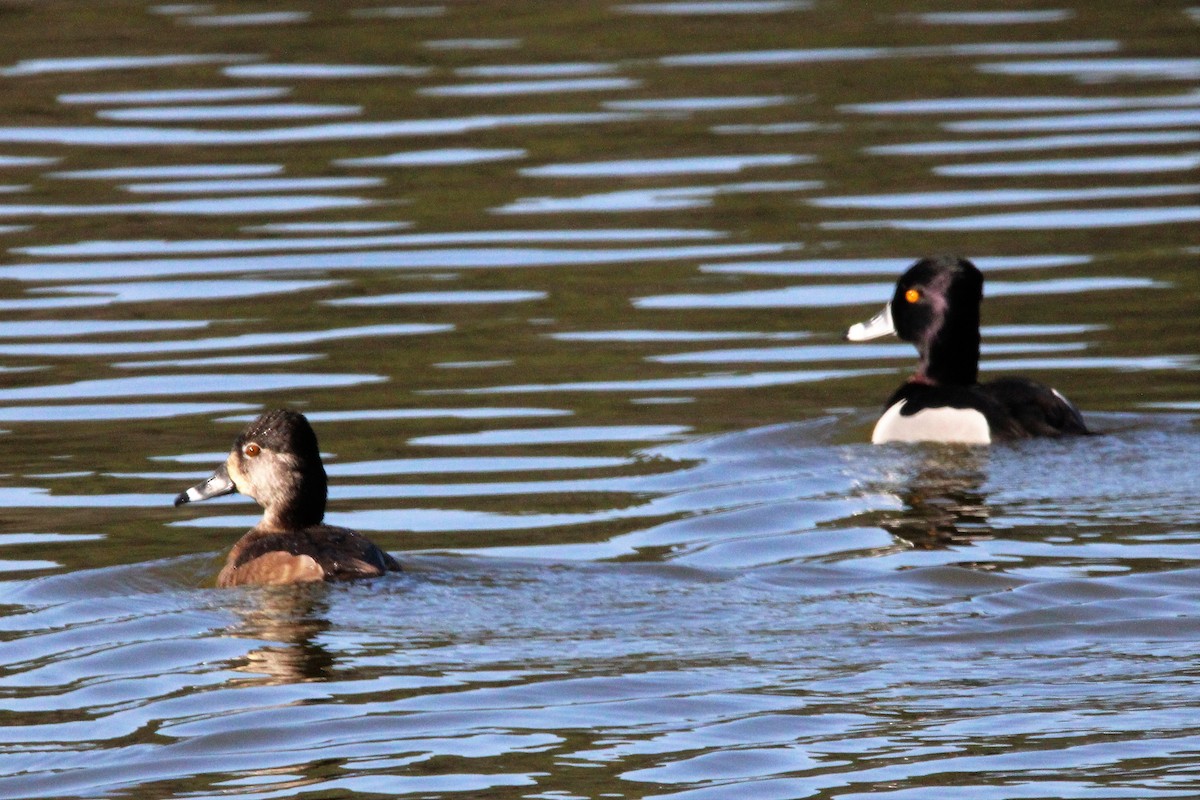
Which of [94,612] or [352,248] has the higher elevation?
[352,248]

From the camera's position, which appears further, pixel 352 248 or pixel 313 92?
pixel 313 92

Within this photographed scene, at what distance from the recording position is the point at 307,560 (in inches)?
355

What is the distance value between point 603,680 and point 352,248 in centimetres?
866

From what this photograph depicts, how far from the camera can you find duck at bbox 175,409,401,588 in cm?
897

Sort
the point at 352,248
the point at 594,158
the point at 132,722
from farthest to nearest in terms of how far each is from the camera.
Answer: the point at 594,158 < the point at 352,248 < the point at 132,722

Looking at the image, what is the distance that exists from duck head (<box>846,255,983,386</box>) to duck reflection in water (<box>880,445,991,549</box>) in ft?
3.30

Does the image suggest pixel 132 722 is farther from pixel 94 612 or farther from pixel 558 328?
pixel 558 328

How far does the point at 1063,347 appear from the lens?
44.3 feet

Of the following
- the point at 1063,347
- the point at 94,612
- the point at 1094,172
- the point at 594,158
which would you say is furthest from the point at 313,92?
the point at 94,612

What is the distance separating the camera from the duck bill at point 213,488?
32.2ft

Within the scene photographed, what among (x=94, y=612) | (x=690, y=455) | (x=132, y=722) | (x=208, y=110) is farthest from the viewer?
(x=208, y=110)

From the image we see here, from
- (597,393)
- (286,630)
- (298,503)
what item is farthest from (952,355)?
(286,630)

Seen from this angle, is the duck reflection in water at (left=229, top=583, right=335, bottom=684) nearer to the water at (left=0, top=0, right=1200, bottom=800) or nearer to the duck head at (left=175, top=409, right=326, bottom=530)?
the water at (left=0, top=0, right=1200, bottom=800)

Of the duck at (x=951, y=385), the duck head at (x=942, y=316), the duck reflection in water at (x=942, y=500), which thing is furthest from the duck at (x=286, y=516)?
the duck head at (x=942, y=316)
